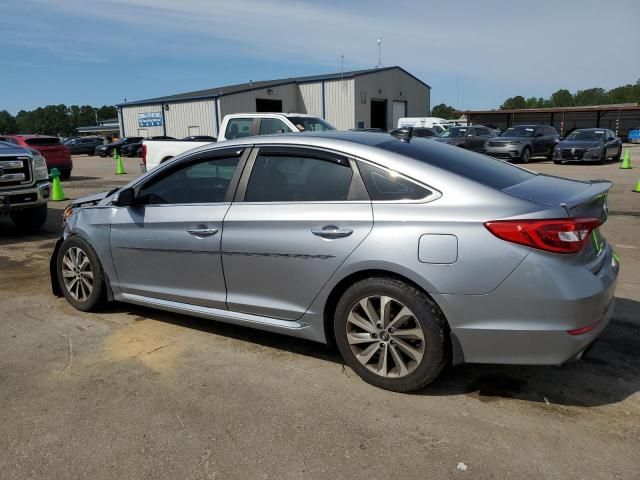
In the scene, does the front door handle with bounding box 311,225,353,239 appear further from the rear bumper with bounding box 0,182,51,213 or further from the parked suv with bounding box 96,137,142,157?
the parked suv with bounding box 96,137,142,157

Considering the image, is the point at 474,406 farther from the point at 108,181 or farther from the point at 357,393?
the point at 108,181

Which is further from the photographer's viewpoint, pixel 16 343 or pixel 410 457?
pixel 16 343

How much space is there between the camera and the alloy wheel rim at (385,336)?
3262 millimetres

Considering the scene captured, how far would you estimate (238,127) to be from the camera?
12.2m

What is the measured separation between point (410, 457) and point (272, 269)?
151 cm

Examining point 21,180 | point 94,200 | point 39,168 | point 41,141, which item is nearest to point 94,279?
point 94,200

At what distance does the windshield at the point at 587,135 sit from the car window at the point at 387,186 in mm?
21529

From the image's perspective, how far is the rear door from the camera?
11.2 ft

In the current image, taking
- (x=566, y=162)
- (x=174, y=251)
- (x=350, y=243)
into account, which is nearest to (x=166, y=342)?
(x=174, y=251)

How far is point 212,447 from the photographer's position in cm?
289

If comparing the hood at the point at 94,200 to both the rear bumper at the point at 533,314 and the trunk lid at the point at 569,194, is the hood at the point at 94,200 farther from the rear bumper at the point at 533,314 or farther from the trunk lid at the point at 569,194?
the trunk lid at the point at 569,194

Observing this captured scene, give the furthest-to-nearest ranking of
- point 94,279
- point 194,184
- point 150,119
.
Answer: point 150,119
point 94,279
point 194,184

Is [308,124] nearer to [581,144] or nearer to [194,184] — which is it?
[194,184]

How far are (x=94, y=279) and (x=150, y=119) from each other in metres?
41.9
